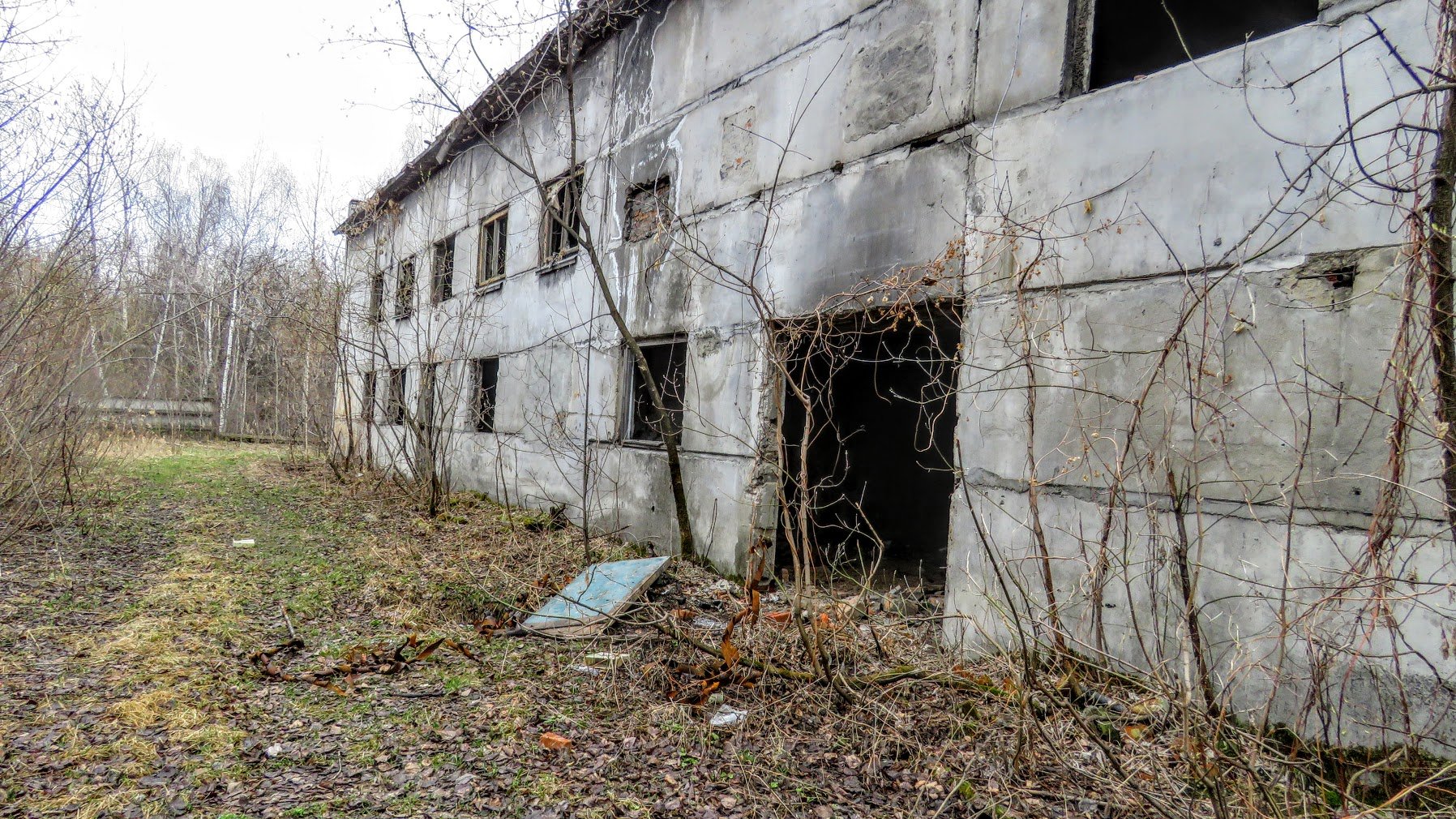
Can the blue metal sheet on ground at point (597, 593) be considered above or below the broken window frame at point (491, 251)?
below

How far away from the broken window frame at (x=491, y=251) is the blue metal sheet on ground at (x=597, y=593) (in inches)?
245

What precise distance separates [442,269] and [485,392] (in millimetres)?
2793

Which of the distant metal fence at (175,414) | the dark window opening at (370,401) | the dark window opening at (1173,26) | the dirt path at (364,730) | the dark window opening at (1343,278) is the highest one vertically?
the dark window opening at (1173,26)

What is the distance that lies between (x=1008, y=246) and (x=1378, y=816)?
3.18 metres

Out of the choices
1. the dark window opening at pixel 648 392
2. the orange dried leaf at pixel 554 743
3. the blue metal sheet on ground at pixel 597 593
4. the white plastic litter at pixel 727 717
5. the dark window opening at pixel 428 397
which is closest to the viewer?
the orange dried leaf at pixel 554 743

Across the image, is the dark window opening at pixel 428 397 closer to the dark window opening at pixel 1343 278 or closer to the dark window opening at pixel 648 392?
the dark window opening at pixel 648 392

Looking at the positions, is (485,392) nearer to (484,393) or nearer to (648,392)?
(484,393)

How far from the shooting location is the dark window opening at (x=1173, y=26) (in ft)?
16.5

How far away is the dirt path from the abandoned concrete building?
106 cm

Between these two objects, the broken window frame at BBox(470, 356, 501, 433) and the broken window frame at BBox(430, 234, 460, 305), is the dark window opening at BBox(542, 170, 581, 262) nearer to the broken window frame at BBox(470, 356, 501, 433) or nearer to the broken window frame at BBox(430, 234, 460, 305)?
the broken window frame at BBox(470, 356, 501, 433)

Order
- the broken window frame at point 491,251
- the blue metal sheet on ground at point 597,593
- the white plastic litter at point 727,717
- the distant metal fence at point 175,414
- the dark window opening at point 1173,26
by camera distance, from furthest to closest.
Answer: the distant metal fence at point 175,414
the broken window frame at point 491,251
the blue metal sheet on ground at point 597,593
the dark window opening at point 1173,26
the white plastic litter at point 727,717

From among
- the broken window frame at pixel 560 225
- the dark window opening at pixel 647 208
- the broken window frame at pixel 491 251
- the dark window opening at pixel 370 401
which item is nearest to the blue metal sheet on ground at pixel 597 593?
the dark window opening at pixel 647 208

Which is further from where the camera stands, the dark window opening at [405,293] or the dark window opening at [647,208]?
the dark window opening at [405,293]

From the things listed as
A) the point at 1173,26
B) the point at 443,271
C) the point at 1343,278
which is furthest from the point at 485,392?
the point at 1343,278
